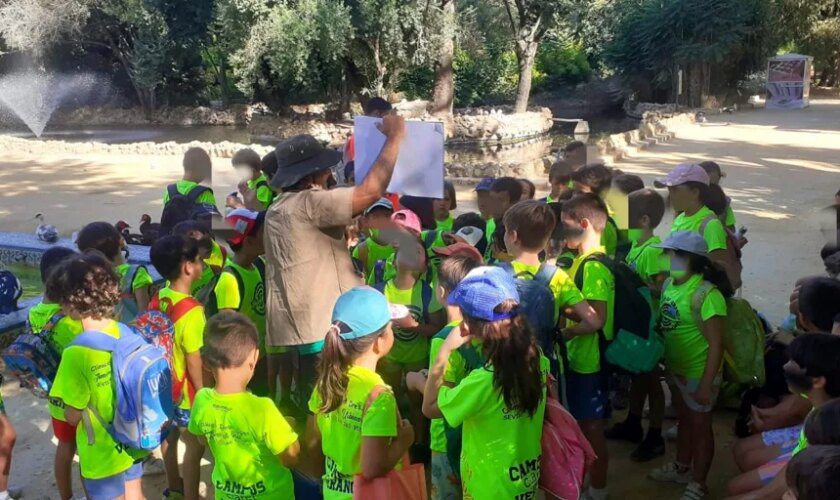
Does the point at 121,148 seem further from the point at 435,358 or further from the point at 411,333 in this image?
the point at 435,358

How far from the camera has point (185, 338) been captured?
3.21 m

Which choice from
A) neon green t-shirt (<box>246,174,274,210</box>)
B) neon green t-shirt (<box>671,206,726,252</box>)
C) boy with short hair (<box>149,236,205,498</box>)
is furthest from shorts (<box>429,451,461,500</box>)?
neon green t-shirt (<box>246,174,274,210</box>)

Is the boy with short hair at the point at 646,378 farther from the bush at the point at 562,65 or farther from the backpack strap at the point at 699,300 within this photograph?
the bush at the point at 562,65

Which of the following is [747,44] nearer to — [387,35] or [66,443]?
[387,35]

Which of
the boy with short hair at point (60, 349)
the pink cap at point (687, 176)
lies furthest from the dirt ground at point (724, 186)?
the pink cap at point (687, 176)

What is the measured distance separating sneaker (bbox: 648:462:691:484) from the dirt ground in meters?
0.05

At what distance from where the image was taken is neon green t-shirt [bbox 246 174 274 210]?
5.48 metres

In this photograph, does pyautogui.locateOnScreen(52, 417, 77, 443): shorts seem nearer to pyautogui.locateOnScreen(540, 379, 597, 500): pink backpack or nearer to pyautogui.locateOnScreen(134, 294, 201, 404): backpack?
pyautogui.locateOnScreen(134, 294, 201, 404): backpack

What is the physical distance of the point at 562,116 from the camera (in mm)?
32250

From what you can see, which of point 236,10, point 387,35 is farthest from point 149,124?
point 387,35

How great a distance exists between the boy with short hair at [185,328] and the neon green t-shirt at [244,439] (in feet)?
2.13

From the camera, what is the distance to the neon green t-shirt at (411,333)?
11.3ft

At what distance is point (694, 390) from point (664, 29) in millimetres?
27053

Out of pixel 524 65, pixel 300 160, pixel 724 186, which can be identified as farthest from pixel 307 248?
pixel 524 65
